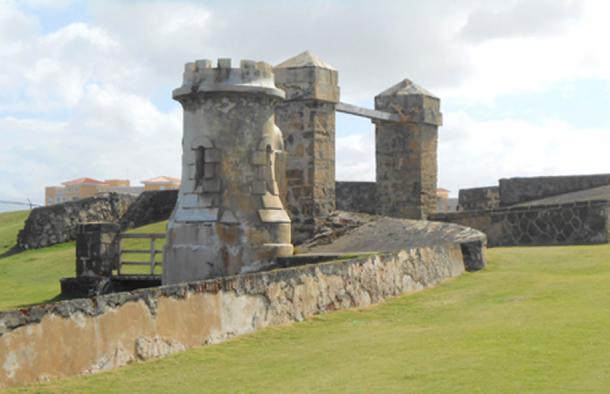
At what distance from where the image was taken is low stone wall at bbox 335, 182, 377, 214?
25.8 metres

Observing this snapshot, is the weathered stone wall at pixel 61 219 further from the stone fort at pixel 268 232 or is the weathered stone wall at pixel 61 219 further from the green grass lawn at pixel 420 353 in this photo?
the green grass lawn at pixel 420 353

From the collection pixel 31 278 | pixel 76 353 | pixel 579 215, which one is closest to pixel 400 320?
pixel 76 353

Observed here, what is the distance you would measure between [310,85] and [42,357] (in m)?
12.2

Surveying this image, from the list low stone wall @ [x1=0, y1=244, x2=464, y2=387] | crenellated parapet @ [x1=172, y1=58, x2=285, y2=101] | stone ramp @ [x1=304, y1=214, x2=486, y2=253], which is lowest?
low stone wall @ [x1=0, y1=244, x2=464, y2=387]

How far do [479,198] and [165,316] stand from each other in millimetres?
18516

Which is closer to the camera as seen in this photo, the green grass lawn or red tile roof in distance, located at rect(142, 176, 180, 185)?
the green grass lawn

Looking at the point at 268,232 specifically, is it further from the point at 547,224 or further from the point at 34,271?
the point at 34,271

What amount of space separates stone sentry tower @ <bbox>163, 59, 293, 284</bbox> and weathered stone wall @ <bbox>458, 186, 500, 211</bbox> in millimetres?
10346

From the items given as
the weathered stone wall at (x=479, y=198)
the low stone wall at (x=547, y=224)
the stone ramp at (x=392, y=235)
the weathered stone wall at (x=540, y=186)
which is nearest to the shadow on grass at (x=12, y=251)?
the stone ramp at (x=392, y=235)

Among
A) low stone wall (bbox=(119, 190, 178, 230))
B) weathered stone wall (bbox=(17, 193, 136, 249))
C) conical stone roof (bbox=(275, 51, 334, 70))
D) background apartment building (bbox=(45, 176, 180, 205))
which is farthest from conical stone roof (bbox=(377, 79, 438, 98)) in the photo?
background apartment building (bbox=(45, 176, 180, 205))

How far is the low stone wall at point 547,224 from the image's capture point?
17.2m

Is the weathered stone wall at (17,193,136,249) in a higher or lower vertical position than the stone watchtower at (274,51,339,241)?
lower

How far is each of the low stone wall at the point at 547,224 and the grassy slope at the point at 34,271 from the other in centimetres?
862

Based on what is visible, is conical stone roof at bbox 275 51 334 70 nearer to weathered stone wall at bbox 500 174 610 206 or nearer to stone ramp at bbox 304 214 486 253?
stone ramp at bbox 304 214 486 253
